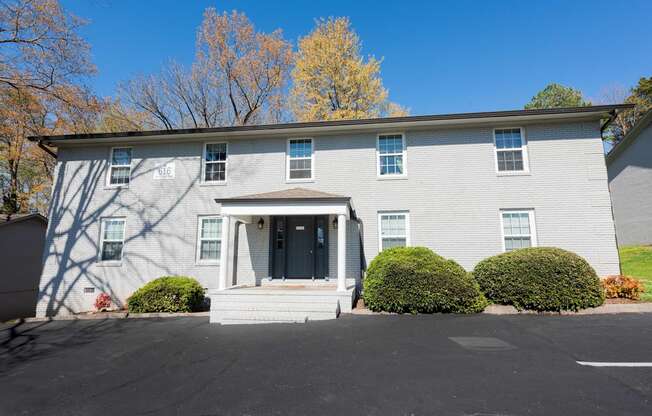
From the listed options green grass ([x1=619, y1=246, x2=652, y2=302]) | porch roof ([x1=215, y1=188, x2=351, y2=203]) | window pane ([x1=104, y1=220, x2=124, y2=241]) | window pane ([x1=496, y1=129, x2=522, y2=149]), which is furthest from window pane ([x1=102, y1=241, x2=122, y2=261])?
green grass ([x1=619, y1=246, x2=652, y2=302])

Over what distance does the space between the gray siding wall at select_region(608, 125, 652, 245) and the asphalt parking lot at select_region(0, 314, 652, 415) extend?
14.0m

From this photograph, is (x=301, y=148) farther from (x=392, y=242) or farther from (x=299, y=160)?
(x=392, y=242)

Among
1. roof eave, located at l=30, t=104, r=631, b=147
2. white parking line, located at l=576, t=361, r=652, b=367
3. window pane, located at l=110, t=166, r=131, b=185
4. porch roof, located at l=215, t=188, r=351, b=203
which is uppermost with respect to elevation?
roof eave, located at l=30, t=104, r=631, b=147

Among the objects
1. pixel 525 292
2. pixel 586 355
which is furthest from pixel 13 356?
pixel 525 292

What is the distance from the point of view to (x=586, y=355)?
4.76 meters

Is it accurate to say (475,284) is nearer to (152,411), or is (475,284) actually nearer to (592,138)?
(592,138)

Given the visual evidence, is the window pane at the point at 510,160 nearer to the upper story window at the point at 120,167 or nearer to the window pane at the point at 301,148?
the window pane at the point at 301,148

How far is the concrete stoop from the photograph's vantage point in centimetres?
770

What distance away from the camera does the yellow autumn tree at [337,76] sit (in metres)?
19.4

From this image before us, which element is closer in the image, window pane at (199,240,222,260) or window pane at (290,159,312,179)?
window pane at (199,240,222,260)

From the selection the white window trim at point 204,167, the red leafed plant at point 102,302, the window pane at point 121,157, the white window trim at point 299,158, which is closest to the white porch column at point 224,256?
the white window trim at point 204,167

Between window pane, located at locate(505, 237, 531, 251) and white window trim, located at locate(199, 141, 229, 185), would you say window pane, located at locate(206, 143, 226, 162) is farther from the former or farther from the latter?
window pane, located at locate(505, 237, 531, 251)

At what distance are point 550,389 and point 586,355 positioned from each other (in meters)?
1.75

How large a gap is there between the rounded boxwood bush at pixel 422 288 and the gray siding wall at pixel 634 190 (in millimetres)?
15603
